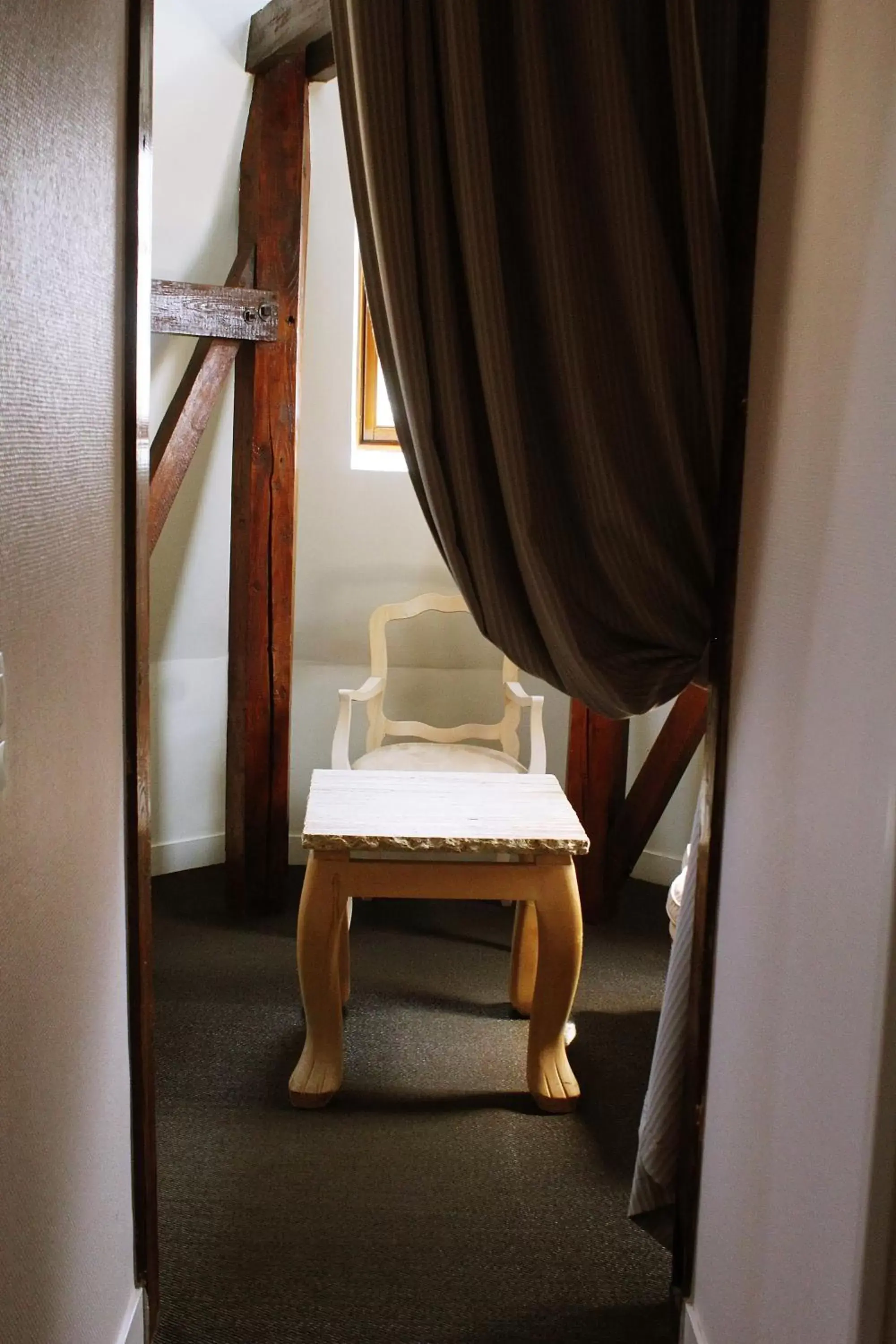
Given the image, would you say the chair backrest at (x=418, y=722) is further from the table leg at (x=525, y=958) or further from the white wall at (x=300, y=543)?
the table leg at (x=525, y=958)

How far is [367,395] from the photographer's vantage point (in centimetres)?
372

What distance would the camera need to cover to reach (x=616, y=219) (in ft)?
5.08

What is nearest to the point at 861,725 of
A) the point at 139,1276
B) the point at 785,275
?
the point at 785,275

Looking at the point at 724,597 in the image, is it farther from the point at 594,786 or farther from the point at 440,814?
the point at 594,786

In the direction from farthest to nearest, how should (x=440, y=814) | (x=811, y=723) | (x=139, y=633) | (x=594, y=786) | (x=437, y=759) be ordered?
(x=594, y=786) < (x=437, y=759) < (x=440, y=814) < (x=139, y=633) < (x=811, y=723)

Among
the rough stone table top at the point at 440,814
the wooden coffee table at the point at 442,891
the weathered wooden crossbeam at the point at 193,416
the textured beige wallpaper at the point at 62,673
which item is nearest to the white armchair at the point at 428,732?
the rough stone table top at the point at 440,814

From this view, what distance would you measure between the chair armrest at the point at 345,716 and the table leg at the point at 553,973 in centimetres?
96

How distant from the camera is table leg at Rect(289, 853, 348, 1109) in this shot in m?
2.28

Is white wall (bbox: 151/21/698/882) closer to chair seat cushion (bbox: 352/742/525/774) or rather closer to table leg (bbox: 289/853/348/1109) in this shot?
chair seat cushion (bbox: 352/742/525/774)

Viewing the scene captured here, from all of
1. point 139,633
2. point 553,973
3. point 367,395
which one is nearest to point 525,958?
point 553,973

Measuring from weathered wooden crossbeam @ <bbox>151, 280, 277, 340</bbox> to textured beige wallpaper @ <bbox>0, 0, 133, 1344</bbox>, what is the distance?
1.67 m

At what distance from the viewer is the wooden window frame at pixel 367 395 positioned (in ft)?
12.0

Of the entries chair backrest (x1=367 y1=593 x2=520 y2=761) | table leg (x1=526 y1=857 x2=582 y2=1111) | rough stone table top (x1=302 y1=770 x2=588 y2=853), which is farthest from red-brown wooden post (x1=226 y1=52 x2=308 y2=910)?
table leg (x1=526 y1=857 x2=582 y2=1111)

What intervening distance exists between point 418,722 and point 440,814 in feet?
3.78
